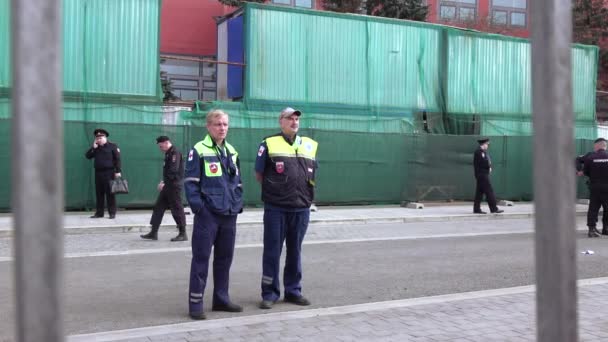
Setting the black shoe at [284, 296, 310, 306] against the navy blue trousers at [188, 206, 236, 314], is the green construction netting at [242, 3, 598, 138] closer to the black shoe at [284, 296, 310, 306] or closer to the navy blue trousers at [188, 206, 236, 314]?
the black shoe at [284, 296, 310, 306]

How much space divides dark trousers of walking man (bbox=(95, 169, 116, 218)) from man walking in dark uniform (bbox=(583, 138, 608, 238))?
911cm

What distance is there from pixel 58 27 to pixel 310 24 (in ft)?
54.9

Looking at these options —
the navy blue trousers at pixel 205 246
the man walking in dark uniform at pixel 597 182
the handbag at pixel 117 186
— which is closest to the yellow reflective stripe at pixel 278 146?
the navy blue trousers at pixel 205 246

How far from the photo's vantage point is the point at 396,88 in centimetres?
1912

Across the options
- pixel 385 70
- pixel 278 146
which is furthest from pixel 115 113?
pixel 278 146

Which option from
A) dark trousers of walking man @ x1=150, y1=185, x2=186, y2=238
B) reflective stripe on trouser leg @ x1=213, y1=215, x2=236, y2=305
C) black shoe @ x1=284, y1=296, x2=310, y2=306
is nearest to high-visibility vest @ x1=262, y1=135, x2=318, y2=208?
reflective stripe on trouser leg @ x1=213, y1=215, x2=236, y2=305

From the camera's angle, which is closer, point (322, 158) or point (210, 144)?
point (210, 144)

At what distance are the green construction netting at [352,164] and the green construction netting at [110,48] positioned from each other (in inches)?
49.1

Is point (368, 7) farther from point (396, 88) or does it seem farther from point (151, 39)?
point (151, 39)

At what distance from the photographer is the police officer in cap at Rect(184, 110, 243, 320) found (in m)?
5.76

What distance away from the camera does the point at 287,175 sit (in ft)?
20.2

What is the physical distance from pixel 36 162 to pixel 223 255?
4348 millimetres

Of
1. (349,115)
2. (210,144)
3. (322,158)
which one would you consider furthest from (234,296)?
(349,115)

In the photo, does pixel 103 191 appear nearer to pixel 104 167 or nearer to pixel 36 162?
pixel 104 167
